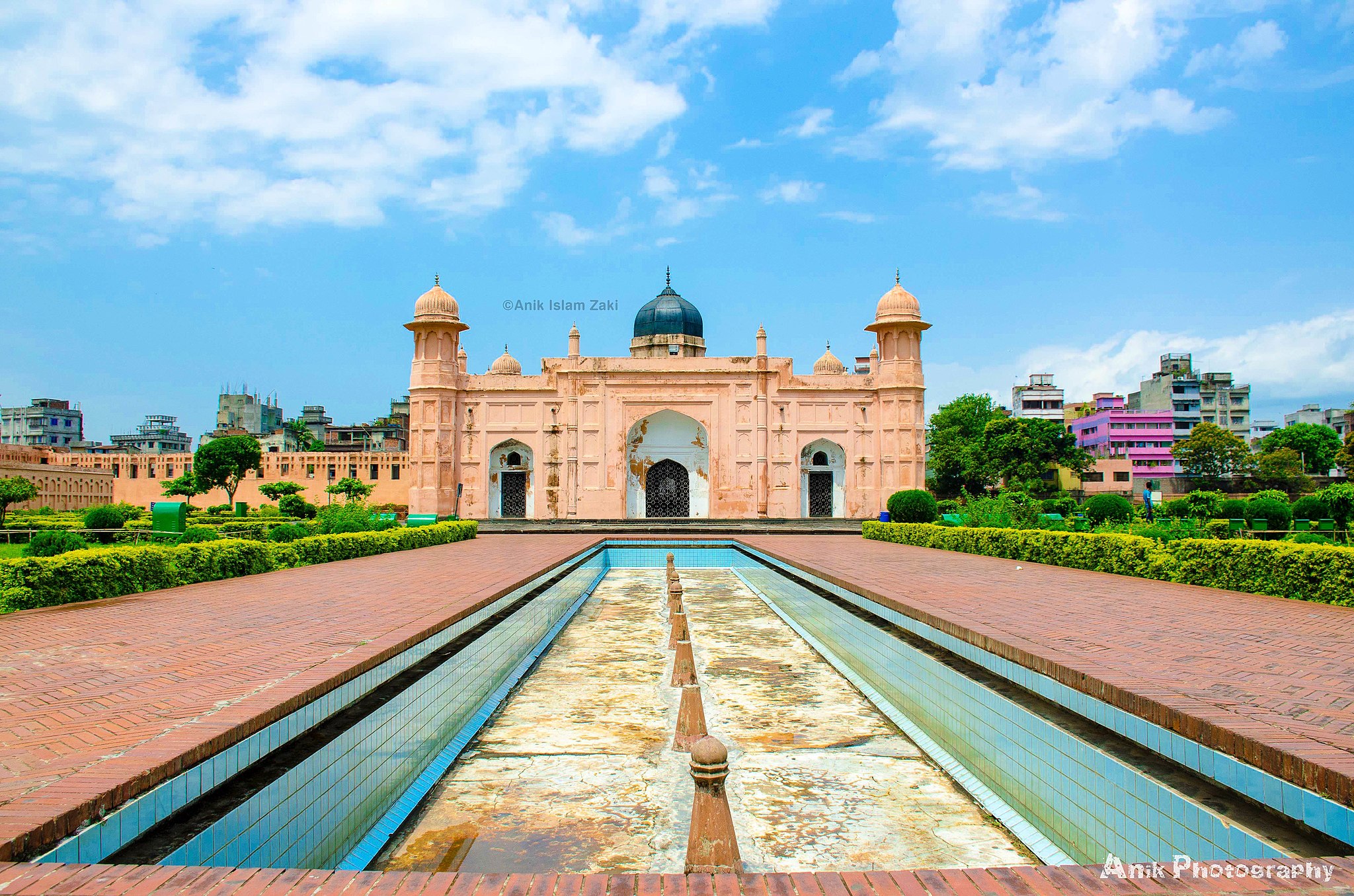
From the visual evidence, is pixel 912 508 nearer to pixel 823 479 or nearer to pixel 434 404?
pixel 823 479

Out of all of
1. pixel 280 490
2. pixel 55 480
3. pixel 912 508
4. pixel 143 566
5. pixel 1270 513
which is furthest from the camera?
pixel 55 480

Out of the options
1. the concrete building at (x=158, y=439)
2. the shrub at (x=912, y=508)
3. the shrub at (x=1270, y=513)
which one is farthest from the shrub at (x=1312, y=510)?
the concrete building at (x=158, y=439)

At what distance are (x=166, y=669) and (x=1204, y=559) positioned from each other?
8.32m

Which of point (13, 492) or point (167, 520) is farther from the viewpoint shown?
point (13, 492)

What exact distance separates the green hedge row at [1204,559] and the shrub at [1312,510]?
1291cm

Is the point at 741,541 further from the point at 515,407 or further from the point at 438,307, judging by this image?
the point at 438,307

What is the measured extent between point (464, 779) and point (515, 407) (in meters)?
21.5

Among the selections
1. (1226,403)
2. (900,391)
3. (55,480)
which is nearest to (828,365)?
(900,391)

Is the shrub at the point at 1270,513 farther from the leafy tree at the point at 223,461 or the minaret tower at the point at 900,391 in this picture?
the leafy tree at the point at 223,461

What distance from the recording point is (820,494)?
25.7 metres

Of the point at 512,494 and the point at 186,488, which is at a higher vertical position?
the point at 186,488

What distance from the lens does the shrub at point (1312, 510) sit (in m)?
20.0

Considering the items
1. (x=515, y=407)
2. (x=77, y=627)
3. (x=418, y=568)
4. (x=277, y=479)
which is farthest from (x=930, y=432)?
(x=77, y=627)

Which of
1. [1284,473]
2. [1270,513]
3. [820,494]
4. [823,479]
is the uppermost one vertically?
[1284,473]
